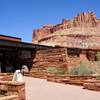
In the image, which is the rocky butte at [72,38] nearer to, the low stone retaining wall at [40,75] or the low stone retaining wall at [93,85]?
the low stone retaining wall at [40,75]

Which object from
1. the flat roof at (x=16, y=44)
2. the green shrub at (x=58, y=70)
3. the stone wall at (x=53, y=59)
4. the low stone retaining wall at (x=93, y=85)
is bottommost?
the low stone retaining wall at (x=93, y=85)

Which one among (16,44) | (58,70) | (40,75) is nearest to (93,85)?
(40,75)

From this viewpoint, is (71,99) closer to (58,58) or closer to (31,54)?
(58,58)

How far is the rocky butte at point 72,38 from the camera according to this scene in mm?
27902

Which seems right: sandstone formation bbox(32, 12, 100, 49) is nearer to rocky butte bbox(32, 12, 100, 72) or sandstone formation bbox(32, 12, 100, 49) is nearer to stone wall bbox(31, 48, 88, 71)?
rocky butte bbox(32, 12, 100, 72)

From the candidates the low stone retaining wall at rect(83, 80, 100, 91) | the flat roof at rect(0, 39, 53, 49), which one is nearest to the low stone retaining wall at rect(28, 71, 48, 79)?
the flat roof at rect(0, 39, 53, 49)

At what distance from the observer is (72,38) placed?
132 meters

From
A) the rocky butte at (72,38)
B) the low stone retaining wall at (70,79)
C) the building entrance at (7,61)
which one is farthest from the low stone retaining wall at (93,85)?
the building entrance at (7,61)

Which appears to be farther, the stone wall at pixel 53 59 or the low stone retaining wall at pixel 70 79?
the stone wall at pixel 53 59

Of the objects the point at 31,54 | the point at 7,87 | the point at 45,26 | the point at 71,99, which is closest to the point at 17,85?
the point at 7,87

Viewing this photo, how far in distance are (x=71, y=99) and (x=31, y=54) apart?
2090 centimetres

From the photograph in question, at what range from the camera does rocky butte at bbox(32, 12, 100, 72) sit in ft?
91.5

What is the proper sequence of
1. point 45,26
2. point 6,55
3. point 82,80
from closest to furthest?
point 82,80 < point 6,55 < point 45,26

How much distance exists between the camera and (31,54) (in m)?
32.2
